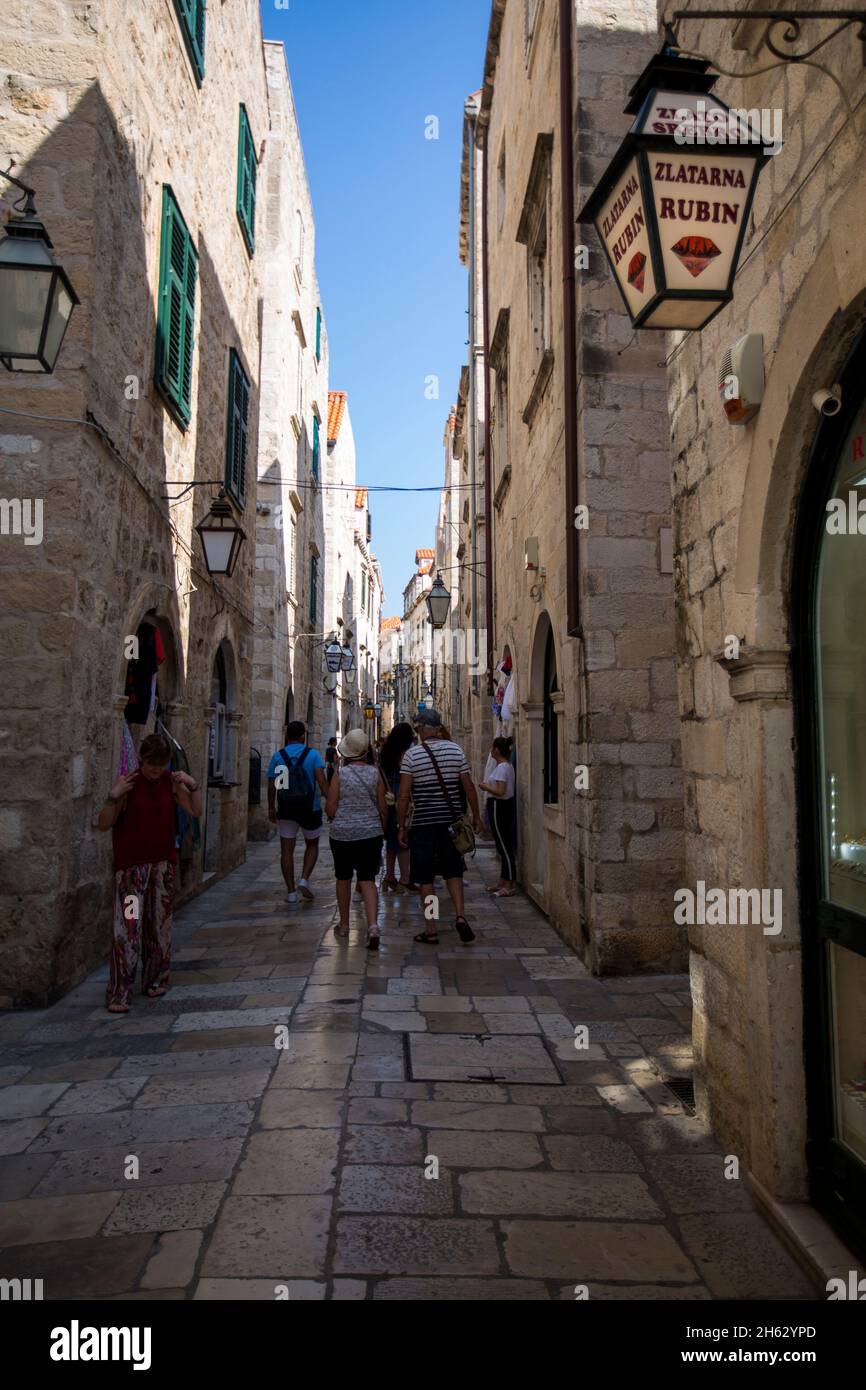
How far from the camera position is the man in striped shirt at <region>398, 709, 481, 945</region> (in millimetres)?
6645

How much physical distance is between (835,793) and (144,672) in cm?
553

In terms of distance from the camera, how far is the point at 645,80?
2.57 metres

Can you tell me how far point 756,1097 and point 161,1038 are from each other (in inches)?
114

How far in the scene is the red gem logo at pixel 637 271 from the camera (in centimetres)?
267

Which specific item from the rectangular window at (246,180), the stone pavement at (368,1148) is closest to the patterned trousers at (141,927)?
the stone pavement at (368,1148)

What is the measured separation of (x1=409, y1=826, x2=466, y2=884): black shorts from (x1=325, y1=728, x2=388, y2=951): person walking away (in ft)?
0.90

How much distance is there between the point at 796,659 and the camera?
298 centimetres

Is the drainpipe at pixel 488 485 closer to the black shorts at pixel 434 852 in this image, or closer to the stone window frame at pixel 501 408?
the stone window frame at pixel 501 408

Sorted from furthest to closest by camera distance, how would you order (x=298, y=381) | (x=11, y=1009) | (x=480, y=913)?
(x=298, y=381) < (x=480, y=913) < (x=11, y=1009)

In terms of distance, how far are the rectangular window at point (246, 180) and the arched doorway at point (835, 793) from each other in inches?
385

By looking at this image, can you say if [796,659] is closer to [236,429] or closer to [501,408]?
[236,429]

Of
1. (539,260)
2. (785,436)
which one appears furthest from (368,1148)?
(539,260)
